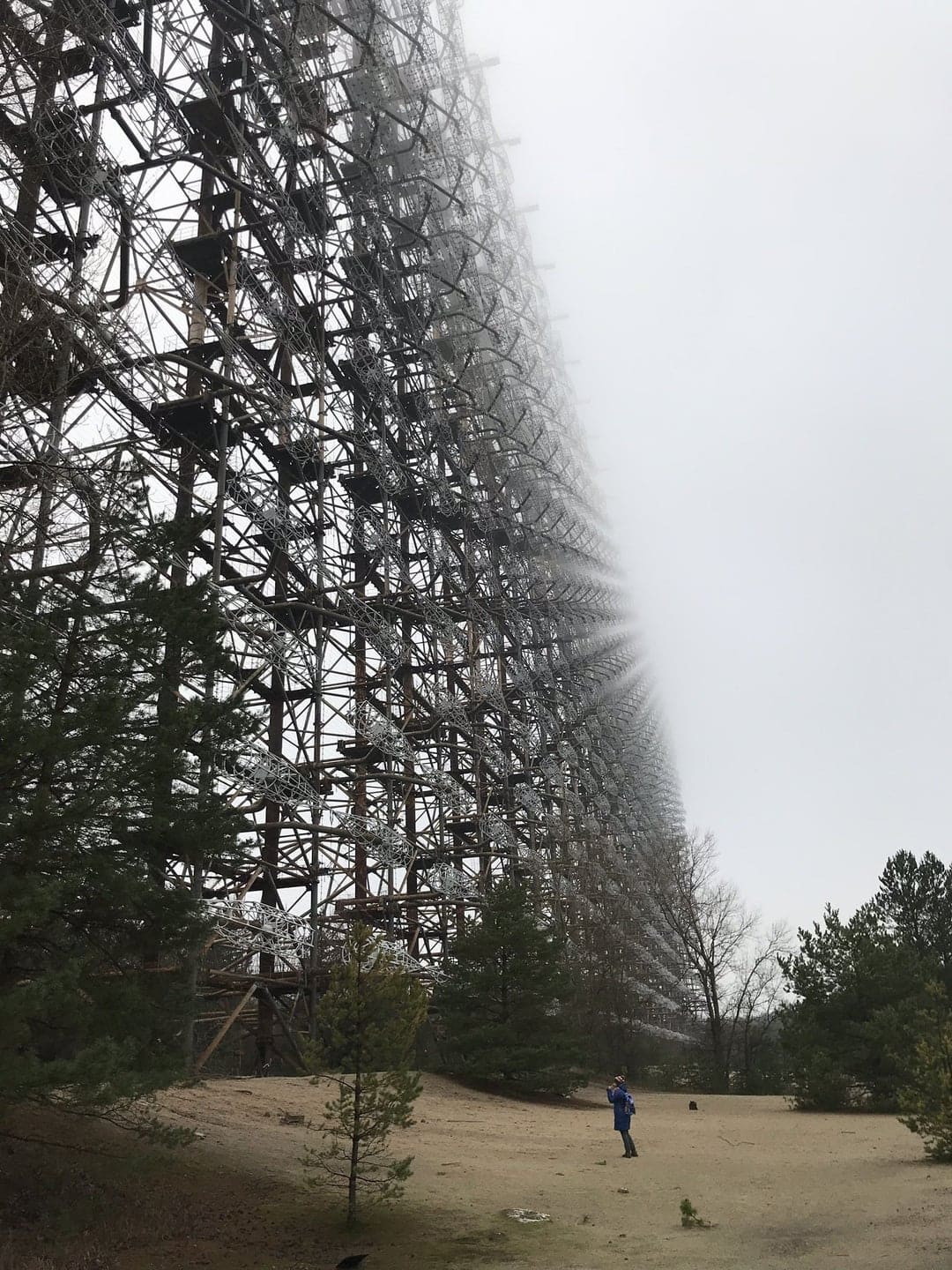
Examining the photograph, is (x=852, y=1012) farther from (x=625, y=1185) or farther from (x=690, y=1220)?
(x=690, y=1220)

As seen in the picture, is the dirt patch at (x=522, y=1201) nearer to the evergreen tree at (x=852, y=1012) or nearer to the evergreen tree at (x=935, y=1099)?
the evergreen tree at (x=935, y=1099)

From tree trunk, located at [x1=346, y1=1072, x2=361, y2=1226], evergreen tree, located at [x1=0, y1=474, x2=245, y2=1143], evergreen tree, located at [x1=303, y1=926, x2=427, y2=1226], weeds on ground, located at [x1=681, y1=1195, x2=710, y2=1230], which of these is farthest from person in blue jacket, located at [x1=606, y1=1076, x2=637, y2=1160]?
evergreen tree, located at [x1=0, y1=474, x2=245, y2=1143]

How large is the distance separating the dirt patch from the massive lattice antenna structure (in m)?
2.94

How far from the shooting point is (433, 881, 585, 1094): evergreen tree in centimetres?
2133

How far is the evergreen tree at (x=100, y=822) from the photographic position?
7.80 metres

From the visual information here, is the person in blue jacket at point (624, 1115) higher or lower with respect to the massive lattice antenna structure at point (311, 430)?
lower

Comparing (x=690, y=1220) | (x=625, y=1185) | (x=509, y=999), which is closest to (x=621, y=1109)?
(x=625, y=1185)

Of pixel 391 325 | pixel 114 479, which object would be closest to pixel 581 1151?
pixel 114 479

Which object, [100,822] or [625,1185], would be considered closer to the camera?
[100,822]

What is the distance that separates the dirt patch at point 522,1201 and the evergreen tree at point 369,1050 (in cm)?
55

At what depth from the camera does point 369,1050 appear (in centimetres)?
981

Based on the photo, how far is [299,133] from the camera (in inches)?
934

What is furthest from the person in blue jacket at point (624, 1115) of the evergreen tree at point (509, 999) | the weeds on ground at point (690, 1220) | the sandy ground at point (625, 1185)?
the evergreen tree at point (509, 999)

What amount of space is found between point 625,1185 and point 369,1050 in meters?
4.33
